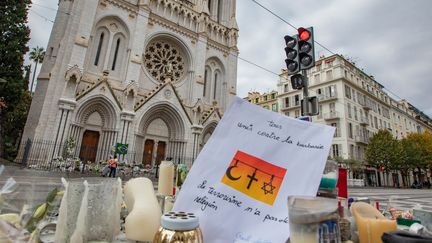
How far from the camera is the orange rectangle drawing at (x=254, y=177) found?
114 cm

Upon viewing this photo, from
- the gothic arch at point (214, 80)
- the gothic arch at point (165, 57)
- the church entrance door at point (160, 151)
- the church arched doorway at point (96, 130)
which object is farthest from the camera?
the gothic arch at point (214, 80)

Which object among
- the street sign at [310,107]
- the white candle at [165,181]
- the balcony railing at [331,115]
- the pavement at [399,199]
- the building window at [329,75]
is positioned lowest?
the pavement at [399,199]

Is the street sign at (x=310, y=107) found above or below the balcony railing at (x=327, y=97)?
below

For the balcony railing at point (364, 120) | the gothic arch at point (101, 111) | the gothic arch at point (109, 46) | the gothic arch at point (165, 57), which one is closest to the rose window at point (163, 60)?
the gothic arch at point (165, 57)

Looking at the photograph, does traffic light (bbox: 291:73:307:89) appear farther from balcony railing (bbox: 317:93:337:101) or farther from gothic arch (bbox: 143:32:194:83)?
balcony railing (bbox: 317:93:337:101)

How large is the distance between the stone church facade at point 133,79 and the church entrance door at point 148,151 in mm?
82

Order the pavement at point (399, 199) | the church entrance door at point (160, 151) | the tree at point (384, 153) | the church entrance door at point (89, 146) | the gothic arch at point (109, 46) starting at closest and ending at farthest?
the pavement at point (399, 199) < the church entrance door at point (89, 146) < the gothic arch at point (109, 46) < the church entrance door at point (160, 151) < the tree at point (384, 153)

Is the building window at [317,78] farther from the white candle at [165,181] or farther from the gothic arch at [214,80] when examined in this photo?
the white candle at [165,181]

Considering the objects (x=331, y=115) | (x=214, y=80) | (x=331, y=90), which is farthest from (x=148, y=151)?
(x=331, y=90)

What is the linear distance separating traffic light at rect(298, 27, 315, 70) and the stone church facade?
43.3ft

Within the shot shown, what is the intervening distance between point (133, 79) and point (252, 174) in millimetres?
17019

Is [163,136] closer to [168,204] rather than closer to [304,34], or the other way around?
[304,34]

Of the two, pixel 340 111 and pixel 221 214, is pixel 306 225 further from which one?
pixel 340 111

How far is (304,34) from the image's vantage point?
522 centimetres
